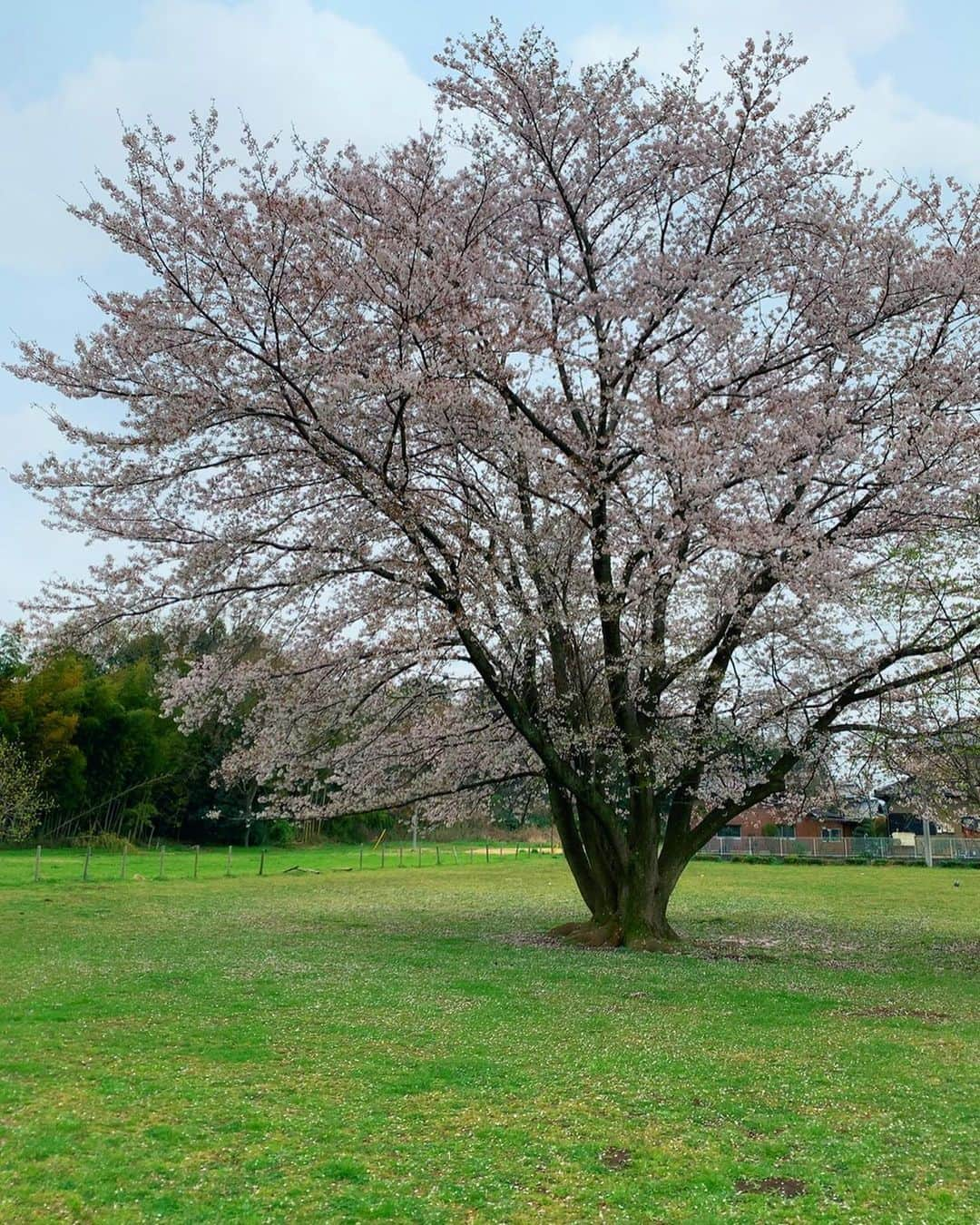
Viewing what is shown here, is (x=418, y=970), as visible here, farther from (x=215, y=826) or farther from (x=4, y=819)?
(x=215, y=826)

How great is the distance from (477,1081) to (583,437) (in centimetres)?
920

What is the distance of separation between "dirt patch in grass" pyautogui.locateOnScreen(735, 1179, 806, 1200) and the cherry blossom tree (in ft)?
25.4

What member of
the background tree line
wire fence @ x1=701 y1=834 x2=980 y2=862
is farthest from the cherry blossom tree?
wire fence @ x1=701 y1=834 x2=980 y2=862

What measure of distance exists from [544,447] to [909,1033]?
27.0ft

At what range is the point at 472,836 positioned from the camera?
68250 mm

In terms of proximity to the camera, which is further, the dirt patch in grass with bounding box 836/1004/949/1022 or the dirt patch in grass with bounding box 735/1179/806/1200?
the dirt patch in grass with bounding box 836/1004/949/1022

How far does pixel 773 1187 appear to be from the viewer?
207 inches

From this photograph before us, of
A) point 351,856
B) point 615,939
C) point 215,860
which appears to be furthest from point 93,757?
point 615,939

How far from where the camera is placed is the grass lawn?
512 centimetres

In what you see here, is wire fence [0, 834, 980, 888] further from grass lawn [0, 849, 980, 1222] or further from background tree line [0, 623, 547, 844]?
grass lawn [0, 849, 980, 1222]

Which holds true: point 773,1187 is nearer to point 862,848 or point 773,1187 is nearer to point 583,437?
point 583,437

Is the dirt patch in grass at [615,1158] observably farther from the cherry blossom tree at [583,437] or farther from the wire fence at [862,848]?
the wire fence at [862,848]

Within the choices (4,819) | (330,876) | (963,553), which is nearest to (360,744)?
(963,553)

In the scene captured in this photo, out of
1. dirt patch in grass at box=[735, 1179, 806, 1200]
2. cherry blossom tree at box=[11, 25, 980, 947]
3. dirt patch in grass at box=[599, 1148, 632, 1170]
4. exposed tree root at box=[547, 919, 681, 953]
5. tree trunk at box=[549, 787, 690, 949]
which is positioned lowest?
exposed tree root at box=[547, 919, 681, 953]
